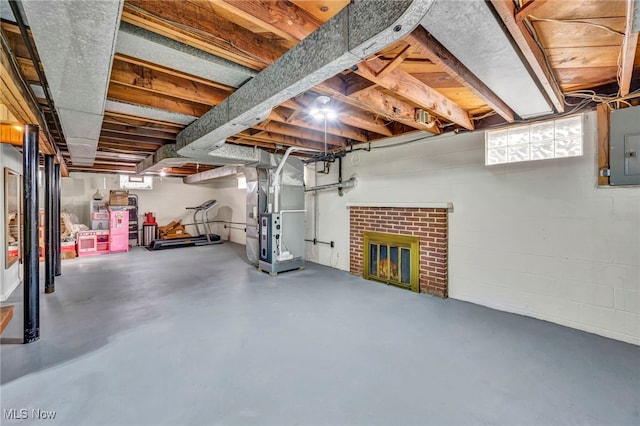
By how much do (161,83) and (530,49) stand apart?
260 cm

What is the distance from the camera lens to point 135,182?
8.05m

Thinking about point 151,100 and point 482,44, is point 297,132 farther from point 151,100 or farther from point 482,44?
point 482,44

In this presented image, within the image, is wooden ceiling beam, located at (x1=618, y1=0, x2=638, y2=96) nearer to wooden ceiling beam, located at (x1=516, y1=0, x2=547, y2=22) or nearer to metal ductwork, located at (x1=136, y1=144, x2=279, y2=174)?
wooden ceiling beam, located at (x1=516, y1=0, x2=547, y2=22)

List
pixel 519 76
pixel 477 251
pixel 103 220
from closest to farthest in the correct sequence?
pixel 519 76 < pixel 477 251 < pixel 103 220

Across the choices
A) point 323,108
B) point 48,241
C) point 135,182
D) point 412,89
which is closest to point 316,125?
point 323,108

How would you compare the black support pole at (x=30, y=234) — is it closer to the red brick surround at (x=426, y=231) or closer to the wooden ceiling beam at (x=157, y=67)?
the wooden ceiling beam at (x=157, y=67)

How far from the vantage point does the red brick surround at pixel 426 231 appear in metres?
3.51

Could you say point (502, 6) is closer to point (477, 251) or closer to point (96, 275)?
point (477, 251)

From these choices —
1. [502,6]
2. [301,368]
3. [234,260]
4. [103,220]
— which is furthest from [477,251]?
[103,220]

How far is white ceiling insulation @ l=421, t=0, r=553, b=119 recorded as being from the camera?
48.7 inches

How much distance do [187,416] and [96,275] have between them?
4.32m

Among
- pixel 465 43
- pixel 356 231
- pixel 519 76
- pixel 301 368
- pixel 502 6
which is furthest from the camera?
pixel 356 231

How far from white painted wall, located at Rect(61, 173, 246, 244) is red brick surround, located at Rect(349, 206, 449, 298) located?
202 inches

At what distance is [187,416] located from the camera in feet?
5.09
